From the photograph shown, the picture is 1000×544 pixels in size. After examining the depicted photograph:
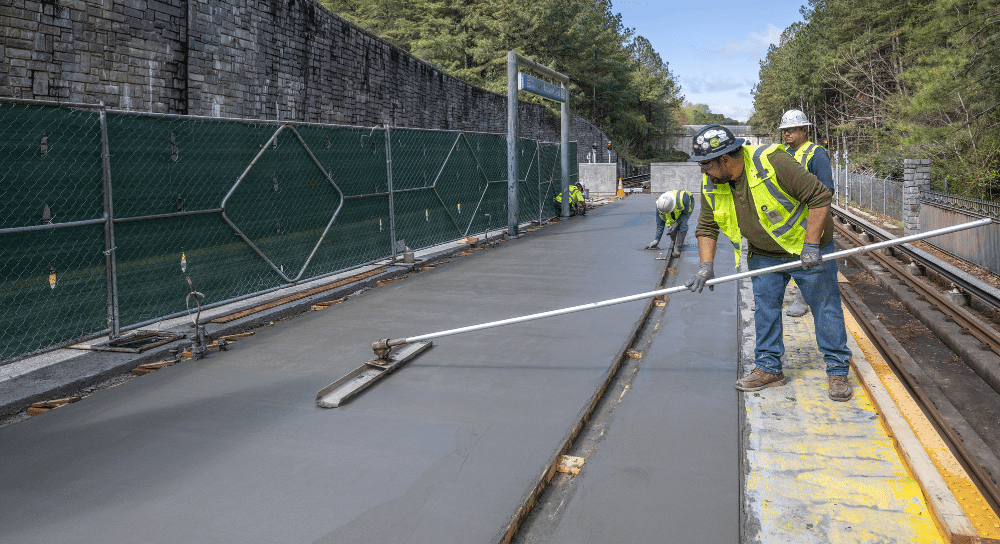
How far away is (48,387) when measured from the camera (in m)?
4.99

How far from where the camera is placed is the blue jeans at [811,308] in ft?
15.1

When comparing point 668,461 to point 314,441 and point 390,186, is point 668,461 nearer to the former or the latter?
point 314,441

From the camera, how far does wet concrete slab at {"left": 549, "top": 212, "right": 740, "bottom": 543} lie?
312 centimetres

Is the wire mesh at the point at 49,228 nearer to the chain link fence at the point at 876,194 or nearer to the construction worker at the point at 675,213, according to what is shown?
the construction worker at the point at 675,213

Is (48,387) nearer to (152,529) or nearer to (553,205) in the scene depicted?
(152,529)

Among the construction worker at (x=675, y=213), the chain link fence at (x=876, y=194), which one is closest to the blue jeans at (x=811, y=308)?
the construction worker at (x=675, y=213)

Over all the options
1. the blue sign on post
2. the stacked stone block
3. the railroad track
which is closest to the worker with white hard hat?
the railroad track

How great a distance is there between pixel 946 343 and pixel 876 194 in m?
17.5

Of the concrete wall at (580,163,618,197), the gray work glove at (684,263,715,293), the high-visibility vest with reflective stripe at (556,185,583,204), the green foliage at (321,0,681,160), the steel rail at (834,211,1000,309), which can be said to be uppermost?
the green foliage at (321,0,681,160)

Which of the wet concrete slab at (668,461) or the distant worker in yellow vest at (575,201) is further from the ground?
the distant worker in yellow vest at (575,201)

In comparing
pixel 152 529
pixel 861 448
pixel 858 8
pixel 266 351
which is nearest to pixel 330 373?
pixel 266 351

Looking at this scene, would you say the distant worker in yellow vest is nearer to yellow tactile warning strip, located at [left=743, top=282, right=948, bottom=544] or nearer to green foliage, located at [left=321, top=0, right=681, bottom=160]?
yellow tactile warning strip, located at [left=743, top=282, right=948, bottom=544]

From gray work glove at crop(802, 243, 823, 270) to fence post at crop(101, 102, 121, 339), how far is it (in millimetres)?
5590

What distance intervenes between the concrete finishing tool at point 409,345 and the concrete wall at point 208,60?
24.6ft
